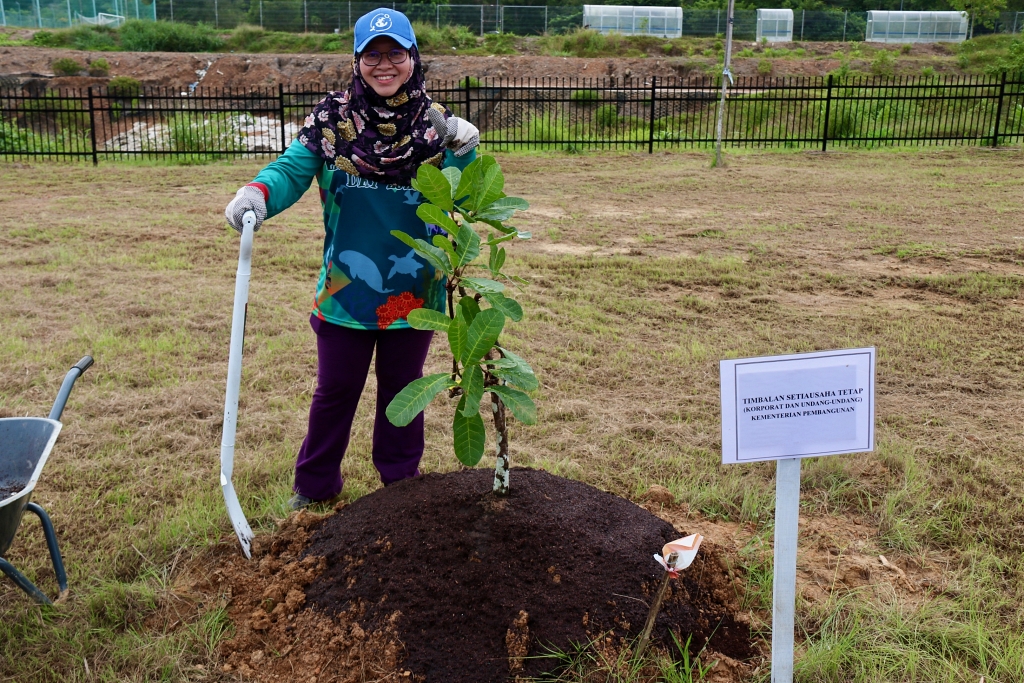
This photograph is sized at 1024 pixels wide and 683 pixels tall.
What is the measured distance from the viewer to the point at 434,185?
7.65ft

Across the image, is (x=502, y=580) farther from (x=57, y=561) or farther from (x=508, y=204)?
(x=57, y=561)

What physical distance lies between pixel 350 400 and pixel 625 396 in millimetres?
1792

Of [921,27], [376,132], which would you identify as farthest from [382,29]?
[921,27]

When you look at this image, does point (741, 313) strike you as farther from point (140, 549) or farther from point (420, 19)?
point (420, 19)

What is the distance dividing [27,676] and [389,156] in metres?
1.86

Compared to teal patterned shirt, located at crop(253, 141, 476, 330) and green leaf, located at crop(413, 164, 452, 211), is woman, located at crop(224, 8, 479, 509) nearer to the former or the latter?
teal patterned shirt, located at crop(253, 141, 476, 330)

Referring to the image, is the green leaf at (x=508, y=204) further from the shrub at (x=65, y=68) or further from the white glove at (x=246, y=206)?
the shrub at (x=65, y=68)

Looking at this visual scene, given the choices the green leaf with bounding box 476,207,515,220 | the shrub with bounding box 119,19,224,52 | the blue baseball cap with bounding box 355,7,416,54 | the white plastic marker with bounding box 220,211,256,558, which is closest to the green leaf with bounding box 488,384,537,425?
the green leaf with bounding box 476,207,515,220

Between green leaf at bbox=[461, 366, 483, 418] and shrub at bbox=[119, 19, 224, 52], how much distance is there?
120 feet

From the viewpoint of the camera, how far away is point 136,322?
17.9ft

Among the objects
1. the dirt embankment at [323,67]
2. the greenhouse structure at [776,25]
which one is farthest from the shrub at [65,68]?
the greenhouse structure at [776,25]

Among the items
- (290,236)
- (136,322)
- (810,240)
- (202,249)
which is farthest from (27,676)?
(810,240)

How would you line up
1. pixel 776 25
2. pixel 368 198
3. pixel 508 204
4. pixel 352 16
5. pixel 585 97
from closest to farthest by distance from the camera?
pixel 508 204 < pixel 368 198 < pixel 585 97 < pixel 776 25 < pixel 352 16

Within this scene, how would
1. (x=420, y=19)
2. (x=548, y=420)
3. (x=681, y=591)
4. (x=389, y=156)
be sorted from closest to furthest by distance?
1. (x=681, y=591)
2. (x=389, y=156)
3. (x=548, y=420)
4. (x=420, y=19)
